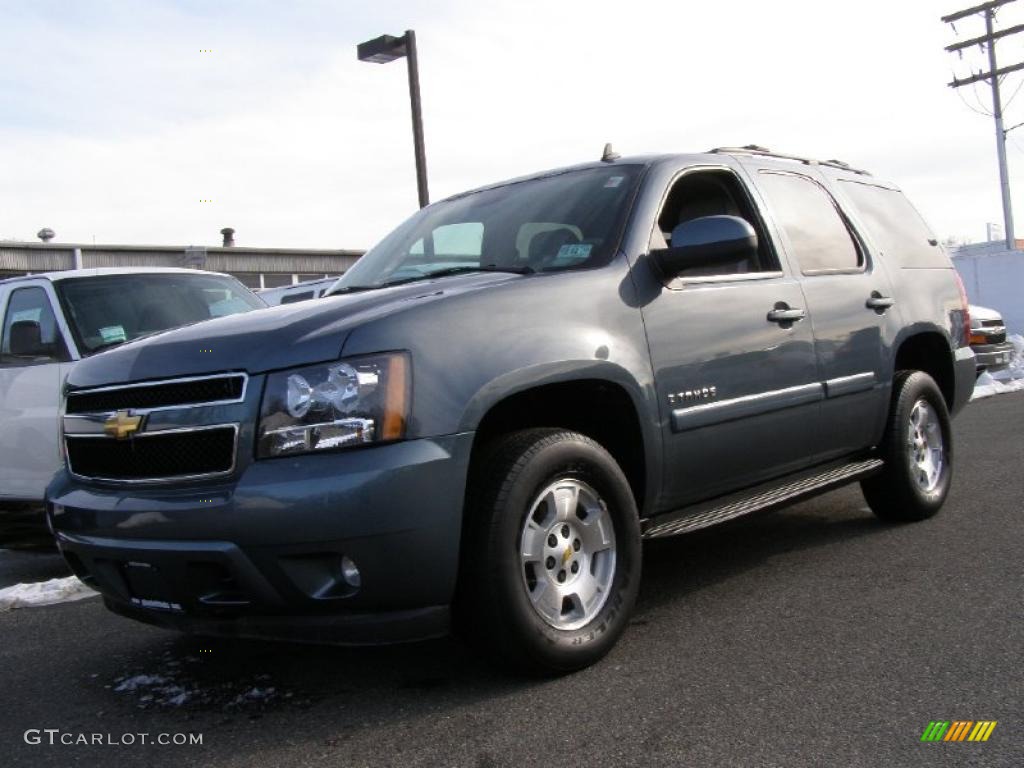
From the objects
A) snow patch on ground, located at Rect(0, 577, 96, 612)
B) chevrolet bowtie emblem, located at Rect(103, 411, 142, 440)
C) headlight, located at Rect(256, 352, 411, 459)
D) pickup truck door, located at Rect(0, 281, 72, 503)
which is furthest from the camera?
pickup truck door, located at Rect(0, 281, 72, 503)

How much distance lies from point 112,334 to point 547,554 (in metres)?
4.16

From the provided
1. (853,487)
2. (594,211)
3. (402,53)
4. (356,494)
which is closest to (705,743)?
(356,494)

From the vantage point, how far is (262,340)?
305cm

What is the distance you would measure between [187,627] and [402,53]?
9.71m

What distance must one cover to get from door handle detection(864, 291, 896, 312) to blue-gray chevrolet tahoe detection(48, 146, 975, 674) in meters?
0.28

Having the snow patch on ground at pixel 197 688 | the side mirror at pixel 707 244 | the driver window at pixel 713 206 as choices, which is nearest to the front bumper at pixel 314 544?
the snow patch on ground at pixel 197 688

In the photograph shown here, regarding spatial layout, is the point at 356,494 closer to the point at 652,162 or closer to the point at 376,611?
the point at 376,611

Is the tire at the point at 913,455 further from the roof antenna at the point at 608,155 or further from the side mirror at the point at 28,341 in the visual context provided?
the side mirror at the point at 28,341

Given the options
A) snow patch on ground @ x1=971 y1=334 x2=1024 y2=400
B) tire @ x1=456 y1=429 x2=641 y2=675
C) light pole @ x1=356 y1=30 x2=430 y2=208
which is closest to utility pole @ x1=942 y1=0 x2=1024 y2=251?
snow patch on ground @ x1=971 y1=334 x2=1024 y2=400

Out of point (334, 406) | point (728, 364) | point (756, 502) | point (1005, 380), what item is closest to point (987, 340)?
point (1005, 380)

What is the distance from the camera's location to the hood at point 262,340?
9.80 ft

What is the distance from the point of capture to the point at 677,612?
3951mm

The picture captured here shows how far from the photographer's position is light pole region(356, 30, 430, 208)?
451 inches

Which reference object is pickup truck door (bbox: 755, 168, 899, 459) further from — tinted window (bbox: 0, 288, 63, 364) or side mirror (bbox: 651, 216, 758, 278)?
tinted window (bbox: 0, 288, 63, 364)
